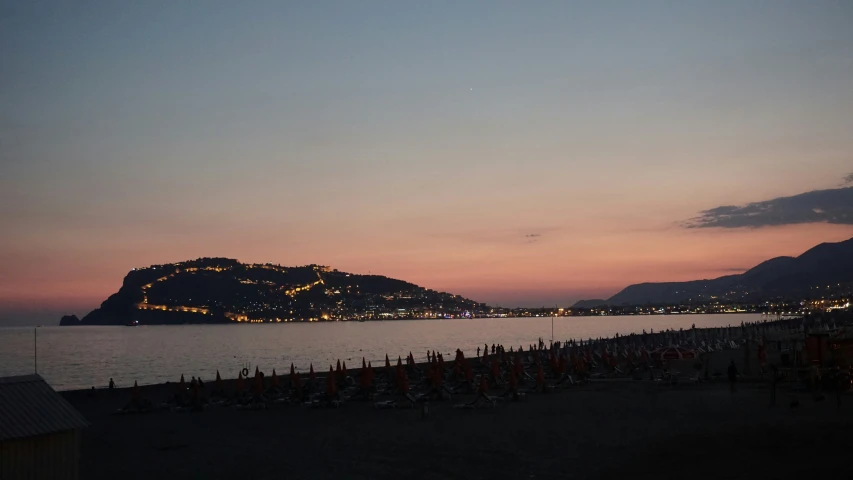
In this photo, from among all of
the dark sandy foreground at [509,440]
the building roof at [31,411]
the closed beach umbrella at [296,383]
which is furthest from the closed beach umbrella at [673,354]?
the building roof at [31,411]

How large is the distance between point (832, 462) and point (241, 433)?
15.1 meters

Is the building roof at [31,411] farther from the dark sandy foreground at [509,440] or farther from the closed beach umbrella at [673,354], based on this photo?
the closed beach umbrella at [673,354]

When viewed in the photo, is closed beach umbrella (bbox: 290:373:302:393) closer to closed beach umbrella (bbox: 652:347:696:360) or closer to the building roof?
the building roof

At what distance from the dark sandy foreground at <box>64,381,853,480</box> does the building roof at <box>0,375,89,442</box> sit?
4.58 meters

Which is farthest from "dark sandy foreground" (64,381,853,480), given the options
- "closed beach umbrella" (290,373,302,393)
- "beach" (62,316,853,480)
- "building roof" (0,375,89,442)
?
"building roof" (0,375,89,442)

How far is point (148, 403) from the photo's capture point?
85.3ft

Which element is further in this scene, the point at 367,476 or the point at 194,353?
the point at 194,353

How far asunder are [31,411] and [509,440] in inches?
411

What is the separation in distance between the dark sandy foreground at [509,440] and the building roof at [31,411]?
15.0 ft

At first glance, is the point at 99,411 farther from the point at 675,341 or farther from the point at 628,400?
the point at 675,341

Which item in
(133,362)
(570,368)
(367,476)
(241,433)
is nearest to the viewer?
(367,476)

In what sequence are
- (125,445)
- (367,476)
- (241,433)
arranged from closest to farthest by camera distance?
(367,476)
(125,445)
(241,433)

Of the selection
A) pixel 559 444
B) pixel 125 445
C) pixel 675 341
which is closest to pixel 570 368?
pixel 559 444

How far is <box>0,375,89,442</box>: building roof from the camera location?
1008 centimetres
